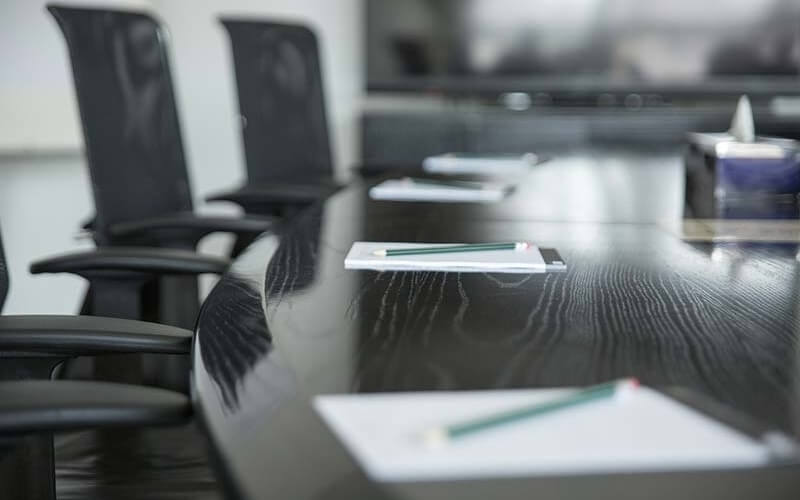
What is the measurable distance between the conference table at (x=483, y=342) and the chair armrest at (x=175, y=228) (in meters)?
0.62

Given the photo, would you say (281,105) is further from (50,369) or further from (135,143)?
(50,369)

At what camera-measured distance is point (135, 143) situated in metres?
2.28

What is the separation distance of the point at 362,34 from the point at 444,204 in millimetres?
3857

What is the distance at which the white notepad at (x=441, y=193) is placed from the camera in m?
2.15

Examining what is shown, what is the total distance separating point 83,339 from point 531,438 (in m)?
0.62

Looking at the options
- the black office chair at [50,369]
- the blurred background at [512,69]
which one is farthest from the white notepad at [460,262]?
the blurred background at [512,69]

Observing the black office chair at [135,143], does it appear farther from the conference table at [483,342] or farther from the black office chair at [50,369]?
the black office chair at [50,369]

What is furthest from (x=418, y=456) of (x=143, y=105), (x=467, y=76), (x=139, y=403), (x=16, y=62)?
(x=467, y=76)

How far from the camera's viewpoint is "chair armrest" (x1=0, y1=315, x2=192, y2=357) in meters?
1.07

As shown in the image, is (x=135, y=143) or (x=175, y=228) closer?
(x=175, y=228)

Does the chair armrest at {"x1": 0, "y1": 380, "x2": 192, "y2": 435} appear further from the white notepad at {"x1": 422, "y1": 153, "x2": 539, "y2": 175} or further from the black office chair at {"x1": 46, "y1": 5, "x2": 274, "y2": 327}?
the white notepad at {"x1": 422, "y1": 153, "x2": 539, "y2": 175}

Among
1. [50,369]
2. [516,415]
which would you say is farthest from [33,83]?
[516,415]

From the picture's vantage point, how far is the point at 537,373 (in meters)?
0.76

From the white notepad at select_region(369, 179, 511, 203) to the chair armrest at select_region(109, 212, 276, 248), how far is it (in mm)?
255
